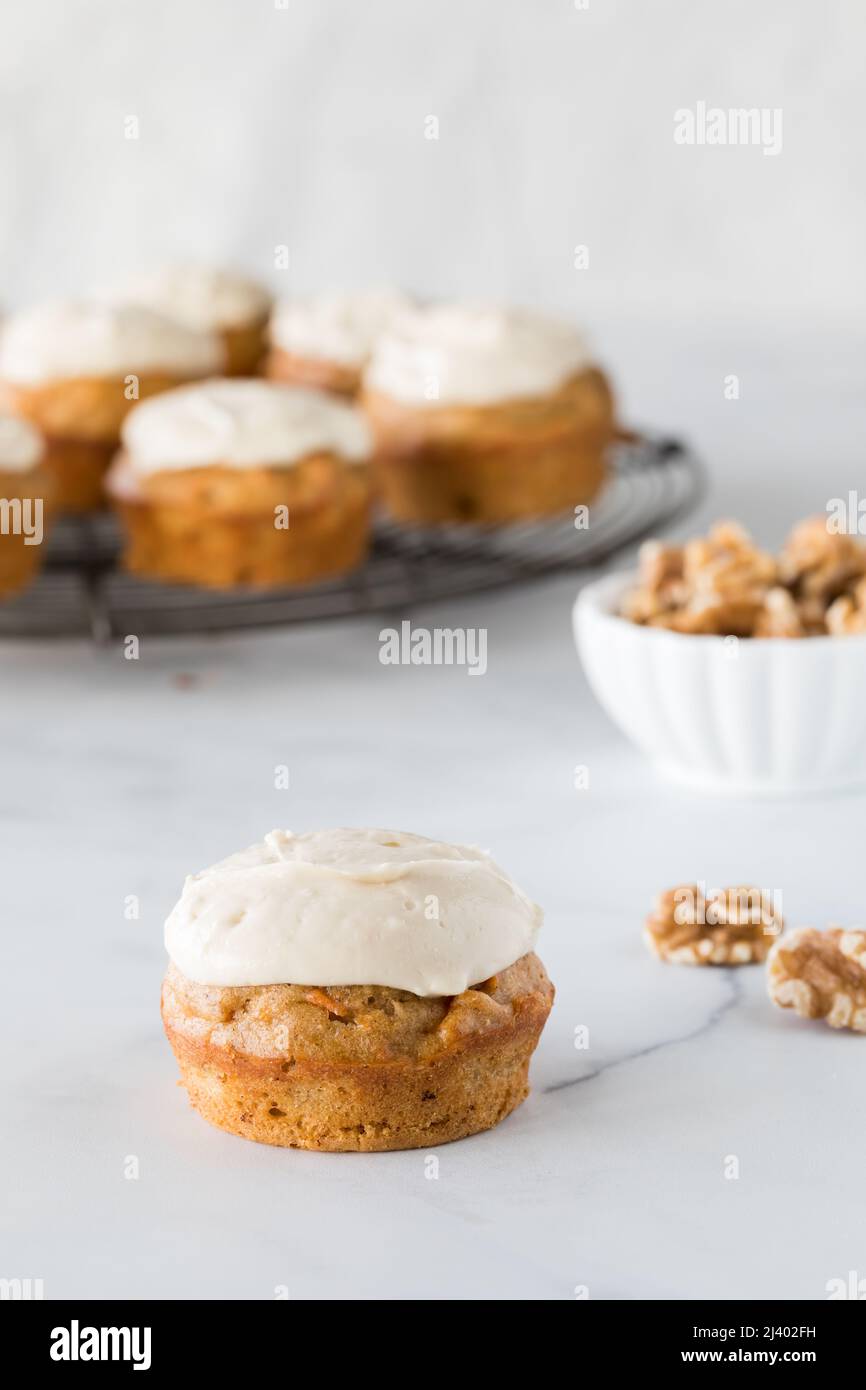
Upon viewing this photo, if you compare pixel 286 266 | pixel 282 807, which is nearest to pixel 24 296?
pixel 286 266

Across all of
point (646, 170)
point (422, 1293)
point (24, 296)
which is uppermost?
point (646, 170)

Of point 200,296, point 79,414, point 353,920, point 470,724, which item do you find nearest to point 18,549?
point 79,414

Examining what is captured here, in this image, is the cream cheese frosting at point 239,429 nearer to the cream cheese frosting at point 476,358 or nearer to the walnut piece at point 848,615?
the cream cheese frosting at point 476,358

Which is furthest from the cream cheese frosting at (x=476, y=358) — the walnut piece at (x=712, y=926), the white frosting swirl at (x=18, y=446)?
the walnut piece at (x=712, y=926)

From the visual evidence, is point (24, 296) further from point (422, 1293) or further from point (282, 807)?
point (422, 1293)

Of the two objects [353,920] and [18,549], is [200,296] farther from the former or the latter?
[353,920]

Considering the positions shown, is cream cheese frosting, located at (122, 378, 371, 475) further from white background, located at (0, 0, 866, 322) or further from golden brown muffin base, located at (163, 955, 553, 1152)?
white background, located at (0, 0, 866, 322)

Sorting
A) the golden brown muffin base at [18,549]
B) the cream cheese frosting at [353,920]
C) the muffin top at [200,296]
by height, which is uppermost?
the muffin top at [200,296]
